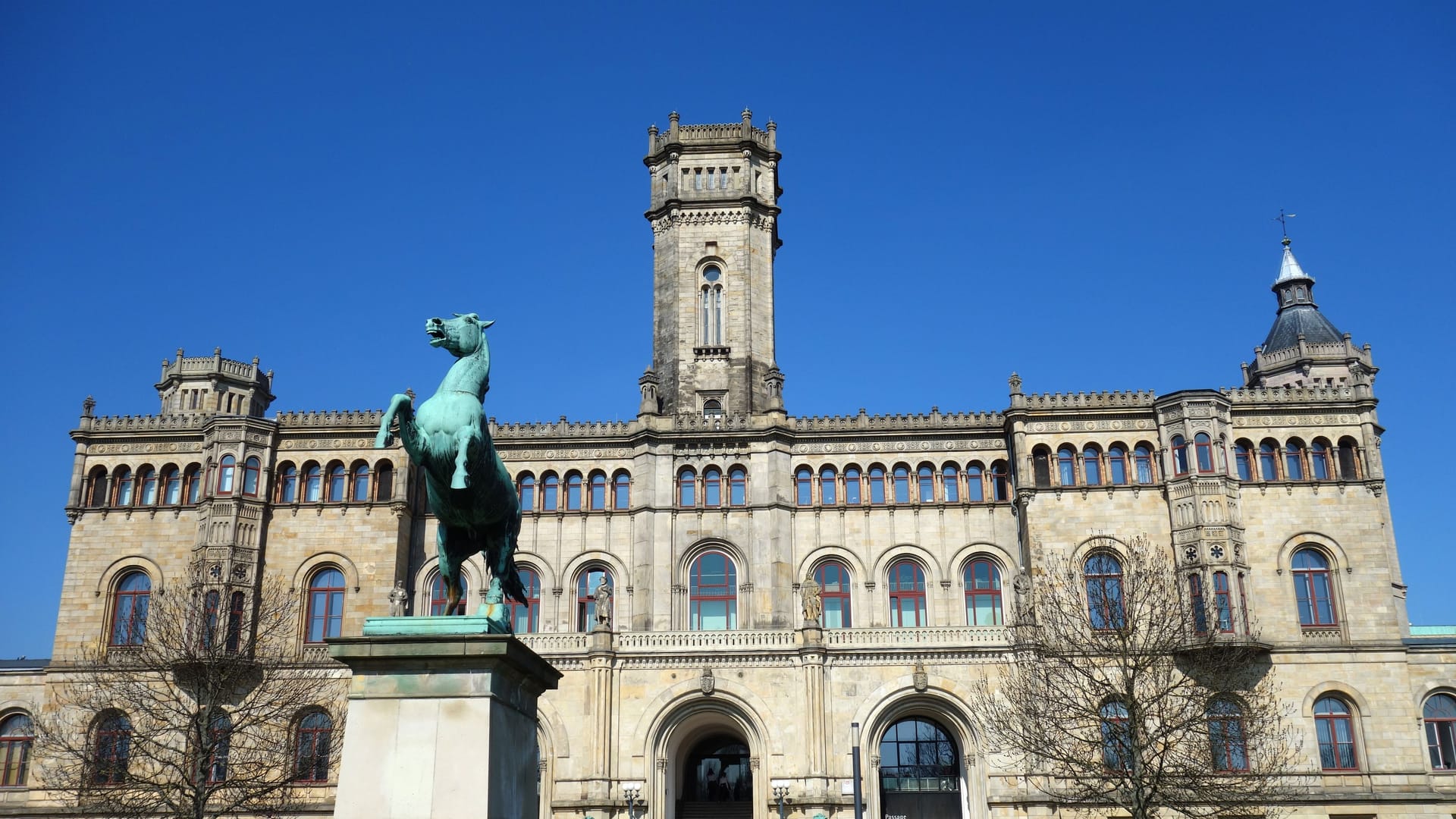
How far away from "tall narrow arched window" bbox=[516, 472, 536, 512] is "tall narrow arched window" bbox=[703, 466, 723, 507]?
7.26 m

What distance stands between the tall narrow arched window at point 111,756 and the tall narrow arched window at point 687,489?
21864 mm

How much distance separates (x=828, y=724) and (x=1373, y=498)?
23.6m

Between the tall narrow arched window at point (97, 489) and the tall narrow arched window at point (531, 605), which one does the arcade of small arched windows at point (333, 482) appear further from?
the tall narrow arched window at point (97, 489)

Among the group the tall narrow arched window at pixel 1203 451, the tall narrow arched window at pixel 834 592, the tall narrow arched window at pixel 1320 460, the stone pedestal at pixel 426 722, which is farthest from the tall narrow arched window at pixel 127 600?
the tall narrow arched window at pixel 1320 460

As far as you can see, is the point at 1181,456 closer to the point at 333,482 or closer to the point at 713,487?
the point at 713,487

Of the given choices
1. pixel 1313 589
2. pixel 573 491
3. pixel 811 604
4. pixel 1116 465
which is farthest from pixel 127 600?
pixel 1313 589

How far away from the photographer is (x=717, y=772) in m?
50.4

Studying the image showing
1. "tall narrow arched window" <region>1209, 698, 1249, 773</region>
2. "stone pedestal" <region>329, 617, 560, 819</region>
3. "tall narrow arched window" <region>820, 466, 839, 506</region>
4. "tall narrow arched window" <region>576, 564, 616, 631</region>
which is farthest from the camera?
"tall narrow arched window" <region>820, 466, 839, 506</region>

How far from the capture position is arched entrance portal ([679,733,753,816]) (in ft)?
163

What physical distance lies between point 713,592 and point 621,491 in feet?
19.2

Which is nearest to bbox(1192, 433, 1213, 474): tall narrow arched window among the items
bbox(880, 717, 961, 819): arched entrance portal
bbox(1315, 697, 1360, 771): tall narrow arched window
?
bbox(1315, 697, 1360, 771): tall narrow arched window

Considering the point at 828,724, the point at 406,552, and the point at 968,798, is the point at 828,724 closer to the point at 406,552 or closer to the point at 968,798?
the point at 968,798

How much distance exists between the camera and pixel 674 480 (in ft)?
168

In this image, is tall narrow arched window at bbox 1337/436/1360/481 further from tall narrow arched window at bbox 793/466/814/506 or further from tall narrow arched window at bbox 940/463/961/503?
tall narrow arched window at bbox 793/466/814/506
